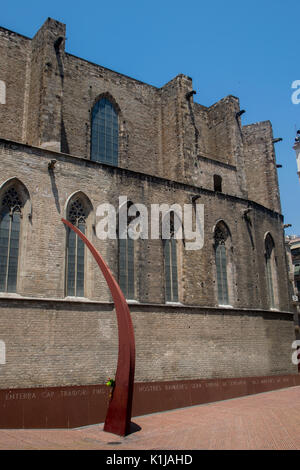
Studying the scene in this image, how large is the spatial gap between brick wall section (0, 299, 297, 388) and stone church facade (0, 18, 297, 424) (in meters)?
0.04

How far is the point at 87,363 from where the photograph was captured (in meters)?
13.3

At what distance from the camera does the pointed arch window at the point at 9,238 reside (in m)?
12.9

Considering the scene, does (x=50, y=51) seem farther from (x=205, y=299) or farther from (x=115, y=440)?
(x=115, y=440)

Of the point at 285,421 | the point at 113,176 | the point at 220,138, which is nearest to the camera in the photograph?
the point at 285,421

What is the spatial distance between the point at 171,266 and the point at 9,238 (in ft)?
19.9

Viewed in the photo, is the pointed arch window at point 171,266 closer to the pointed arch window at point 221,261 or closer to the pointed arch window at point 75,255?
the pointed arch window at point 221,261

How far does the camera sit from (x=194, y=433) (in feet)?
33.1

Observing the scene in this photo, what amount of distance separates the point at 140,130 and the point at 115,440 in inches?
561

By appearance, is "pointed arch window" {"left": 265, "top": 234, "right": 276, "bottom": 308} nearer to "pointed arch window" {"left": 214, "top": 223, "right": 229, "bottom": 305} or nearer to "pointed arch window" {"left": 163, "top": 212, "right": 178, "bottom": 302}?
"pointed arch window" {"left": 214, "top": 223, "right": 229, "bottom": 305}

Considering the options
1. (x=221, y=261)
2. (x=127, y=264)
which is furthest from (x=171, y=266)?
(x=221, y=261)

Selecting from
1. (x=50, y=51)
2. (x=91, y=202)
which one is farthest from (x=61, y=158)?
(x=50, y=51)

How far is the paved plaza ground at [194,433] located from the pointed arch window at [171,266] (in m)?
4.09

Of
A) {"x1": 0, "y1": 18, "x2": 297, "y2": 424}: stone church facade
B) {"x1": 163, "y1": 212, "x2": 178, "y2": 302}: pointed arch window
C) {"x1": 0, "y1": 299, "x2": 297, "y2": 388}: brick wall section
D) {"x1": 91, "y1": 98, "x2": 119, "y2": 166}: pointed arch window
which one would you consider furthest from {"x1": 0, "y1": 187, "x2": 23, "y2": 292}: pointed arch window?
{"x1": 91, "y1": 98, "x2": 119, "y2": 166}: pointed arch window

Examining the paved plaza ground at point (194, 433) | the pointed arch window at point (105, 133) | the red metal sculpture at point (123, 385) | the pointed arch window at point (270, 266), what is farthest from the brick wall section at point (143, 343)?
the pointed arch window at point (105, 133)
